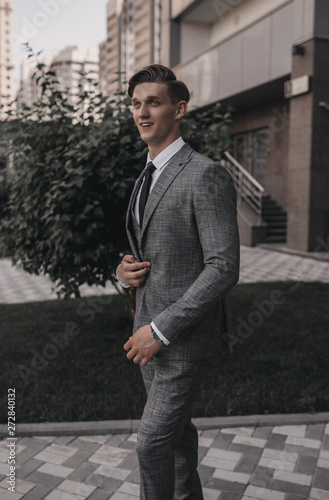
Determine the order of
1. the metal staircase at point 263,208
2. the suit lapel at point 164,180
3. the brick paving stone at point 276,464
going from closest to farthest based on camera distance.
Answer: the suit lapel at point 164,180 → the brick paving stone at point 276,464 → the metal staircase at point 263,208

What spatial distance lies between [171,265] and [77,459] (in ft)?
6.60

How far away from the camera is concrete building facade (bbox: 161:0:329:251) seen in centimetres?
1388

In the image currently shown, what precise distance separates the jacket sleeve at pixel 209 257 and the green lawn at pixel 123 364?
1025 millimetres

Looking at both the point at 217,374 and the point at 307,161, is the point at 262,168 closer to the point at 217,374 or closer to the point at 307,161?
the point at 307,161

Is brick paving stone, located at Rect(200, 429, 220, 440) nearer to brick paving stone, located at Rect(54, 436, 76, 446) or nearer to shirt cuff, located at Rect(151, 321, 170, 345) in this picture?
brick paving stone, located at Rect(54, 436, 76, 446)

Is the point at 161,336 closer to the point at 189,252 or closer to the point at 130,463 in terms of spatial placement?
the point at 189,252

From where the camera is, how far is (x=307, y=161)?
1400 centimetres

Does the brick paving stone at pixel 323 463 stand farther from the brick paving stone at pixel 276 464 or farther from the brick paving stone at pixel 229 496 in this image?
the brick paving stone at pixel 229 496

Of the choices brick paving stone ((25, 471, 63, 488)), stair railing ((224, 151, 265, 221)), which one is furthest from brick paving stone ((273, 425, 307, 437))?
stair railing ((224, 151, 265, 221))

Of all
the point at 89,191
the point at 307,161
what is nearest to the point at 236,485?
the point at 89,191

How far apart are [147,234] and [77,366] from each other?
349cm

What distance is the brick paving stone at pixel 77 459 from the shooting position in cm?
334

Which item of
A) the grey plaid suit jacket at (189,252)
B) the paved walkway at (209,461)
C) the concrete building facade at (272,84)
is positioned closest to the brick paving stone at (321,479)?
the paved walkway at (209,461)

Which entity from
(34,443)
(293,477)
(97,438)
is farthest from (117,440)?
(293,477)
